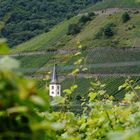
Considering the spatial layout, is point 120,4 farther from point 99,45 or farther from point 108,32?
point 99,45

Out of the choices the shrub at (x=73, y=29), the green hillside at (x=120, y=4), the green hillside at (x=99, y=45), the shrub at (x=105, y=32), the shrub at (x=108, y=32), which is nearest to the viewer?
the green hillside at (x=99, y=45)

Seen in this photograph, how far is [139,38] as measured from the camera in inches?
5231

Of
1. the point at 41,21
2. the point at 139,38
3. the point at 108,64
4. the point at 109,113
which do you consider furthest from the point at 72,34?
the point at 109,113

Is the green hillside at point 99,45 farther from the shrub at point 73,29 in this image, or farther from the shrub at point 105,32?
the shrub at point 73,29

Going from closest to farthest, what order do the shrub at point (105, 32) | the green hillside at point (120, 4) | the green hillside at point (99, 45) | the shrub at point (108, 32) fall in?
the green hillside at point (99, 45) < the shrub at point (108, 32) < the shrub at point (105, 32) < the green hillside at point (120, 4)

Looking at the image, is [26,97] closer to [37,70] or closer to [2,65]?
[2,65]

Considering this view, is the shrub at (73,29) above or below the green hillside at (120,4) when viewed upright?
below

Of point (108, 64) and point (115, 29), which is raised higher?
point (115, 29)

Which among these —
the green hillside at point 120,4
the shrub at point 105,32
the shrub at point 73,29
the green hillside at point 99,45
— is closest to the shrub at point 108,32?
the shrub at point 105,32

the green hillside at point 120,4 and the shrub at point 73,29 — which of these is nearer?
the shrub at point 73,29

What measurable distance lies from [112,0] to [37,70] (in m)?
59.3

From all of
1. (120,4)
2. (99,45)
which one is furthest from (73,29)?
(120,4)

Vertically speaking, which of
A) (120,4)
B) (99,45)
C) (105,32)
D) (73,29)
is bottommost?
(99,45)

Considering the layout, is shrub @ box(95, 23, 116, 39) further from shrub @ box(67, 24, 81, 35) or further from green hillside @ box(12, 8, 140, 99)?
shrub @ box(67, 24, 81, 35)
